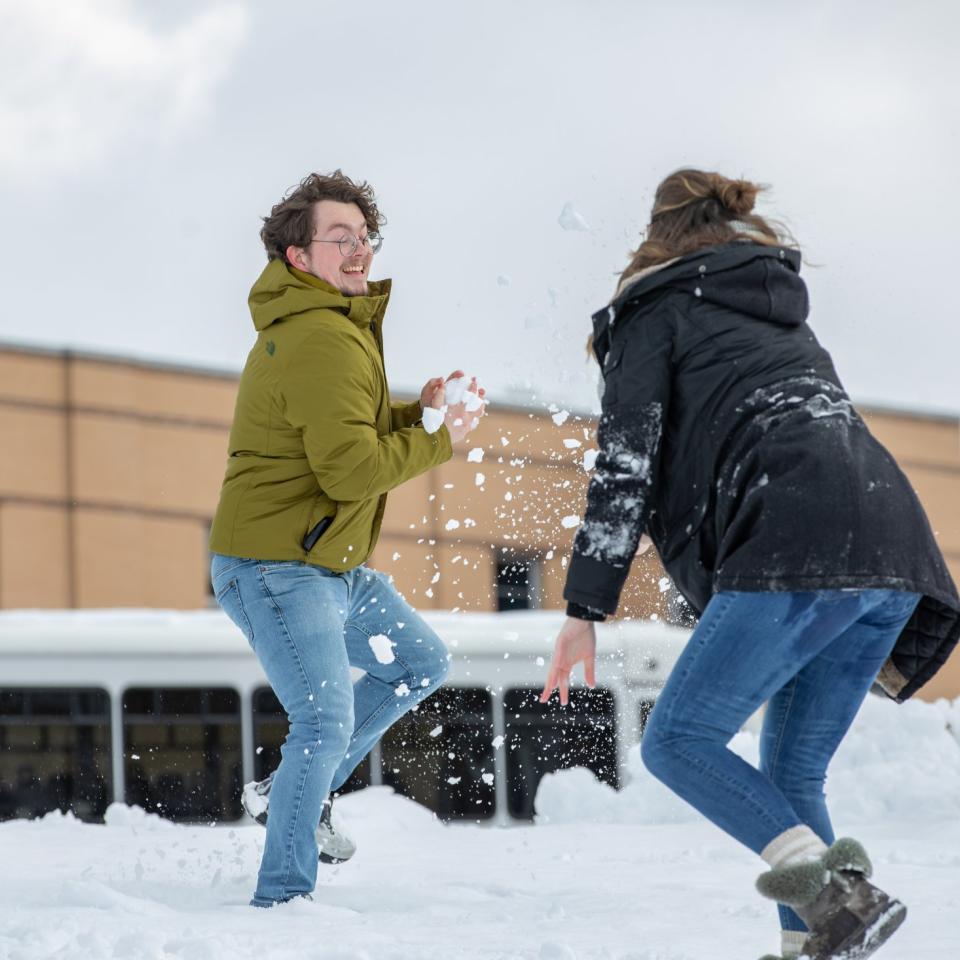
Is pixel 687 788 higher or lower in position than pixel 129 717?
higher

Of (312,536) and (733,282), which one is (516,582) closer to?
(312,536)

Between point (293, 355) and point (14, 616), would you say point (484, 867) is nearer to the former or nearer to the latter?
point (293, 355)

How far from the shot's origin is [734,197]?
3377 mm

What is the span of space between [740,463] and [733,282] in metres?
0.42

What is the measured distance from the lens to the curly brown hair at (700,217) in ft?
11.0

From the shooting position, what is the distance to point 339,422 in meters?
4.03

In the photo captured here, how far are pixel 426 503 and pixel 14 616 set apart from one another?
18.1 meters

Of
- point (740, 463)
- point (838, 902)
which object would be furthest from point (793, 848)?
point (740, 463)

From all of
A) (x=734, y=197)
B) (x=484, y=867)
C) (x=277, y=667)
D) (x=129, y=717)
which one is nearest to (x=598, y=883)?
(x=484, y=867)

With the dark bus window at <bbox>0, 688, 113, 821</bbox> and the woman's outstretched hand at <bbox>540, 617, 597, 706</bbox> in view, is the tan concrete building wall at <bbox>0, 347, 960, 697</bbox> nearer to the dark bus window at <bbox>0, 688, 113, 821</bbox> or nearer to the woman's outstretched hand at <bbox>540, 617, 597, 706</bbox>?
the dark bus window at <bbox>0, 688, 113, 821</bbox>

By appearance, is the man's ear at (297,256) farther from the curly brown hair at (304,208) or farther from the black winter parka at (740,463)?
the black winter parka at (740,463)

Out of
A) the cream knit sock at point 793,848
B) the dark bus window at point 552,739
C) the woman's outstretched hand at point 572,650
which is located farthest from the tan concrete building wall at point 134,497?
the cream knit sock at point 793,848

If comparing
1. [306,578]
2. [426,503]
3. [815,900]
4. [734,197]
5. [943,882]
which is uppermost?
[734,197]

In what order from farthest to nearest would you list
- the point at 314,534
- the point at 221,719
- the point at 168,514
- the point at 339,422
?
the point at 168,514 < the point at 221,719 < the point at 314,534 < the point at 339,422
